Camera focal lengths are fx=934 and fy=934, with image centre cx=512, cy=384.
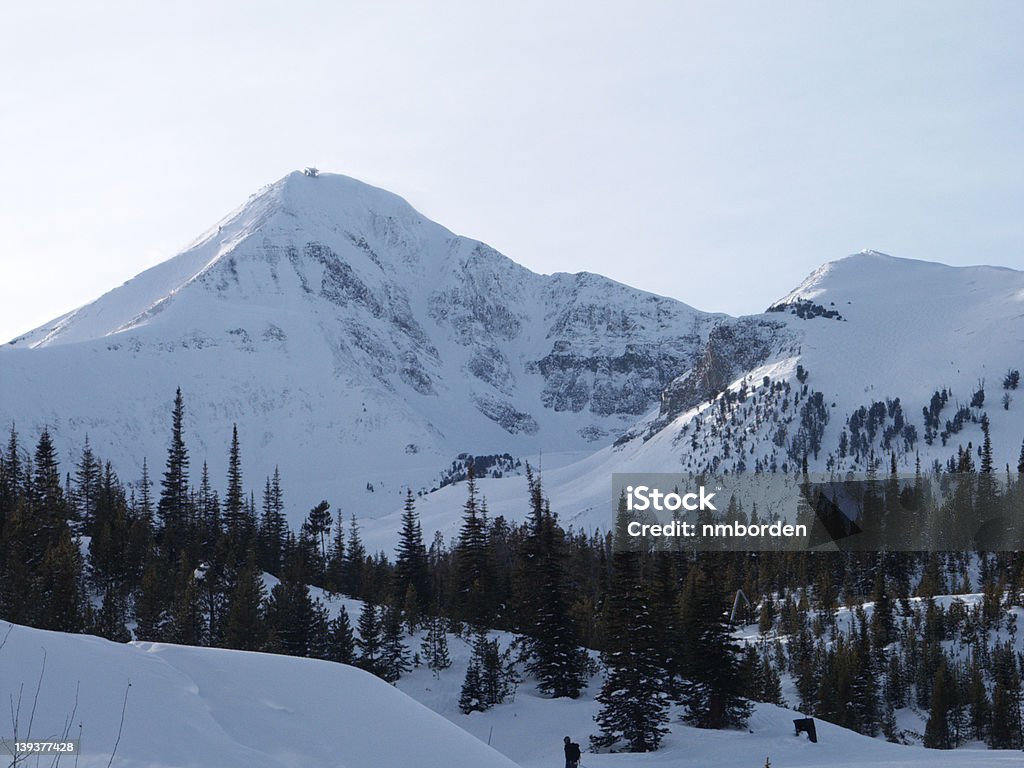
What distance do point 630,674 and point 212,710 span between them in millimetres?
28687

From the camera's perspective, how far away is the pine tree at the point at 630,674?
39.2m

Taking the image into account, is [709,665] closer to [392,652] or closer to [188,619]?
[392,652]

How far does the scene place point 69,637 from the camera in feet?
49.6

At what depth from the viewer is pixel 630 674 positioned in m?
39.8

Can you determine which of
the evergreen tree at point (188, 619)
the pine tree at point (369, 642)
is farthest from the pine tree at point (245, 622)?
the pine tree at point (369, 642)

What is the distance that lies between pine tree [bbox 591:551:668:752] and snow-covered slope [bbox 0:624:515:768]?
24.5m

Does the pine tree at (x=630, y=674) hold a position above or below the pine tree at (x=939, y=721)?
above

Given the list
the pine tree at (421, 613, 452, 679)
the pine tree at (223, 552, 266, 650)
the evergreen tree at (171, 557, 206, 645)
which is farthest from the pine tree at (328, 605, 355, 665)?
the evergreen tree at (171, 557, 206, 645)

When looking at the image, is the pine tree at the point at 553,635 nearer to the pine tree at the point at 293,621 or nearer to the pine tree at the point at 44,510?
the pine tree at the point at 293,621

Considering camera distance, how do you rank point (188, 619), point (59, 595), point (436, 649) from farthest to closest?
point (436, 649) < point (188, 619) < point (59, 595)

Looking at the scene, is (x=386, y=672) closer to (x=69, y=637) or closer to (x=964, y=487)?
(x=69, y=637)

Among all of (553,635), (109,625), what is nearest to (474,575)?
(553,635)

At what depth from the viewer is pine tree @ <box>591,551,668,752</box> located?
39.2 meters

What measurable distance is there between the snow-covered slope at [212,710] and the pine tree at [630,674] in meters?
24.5
